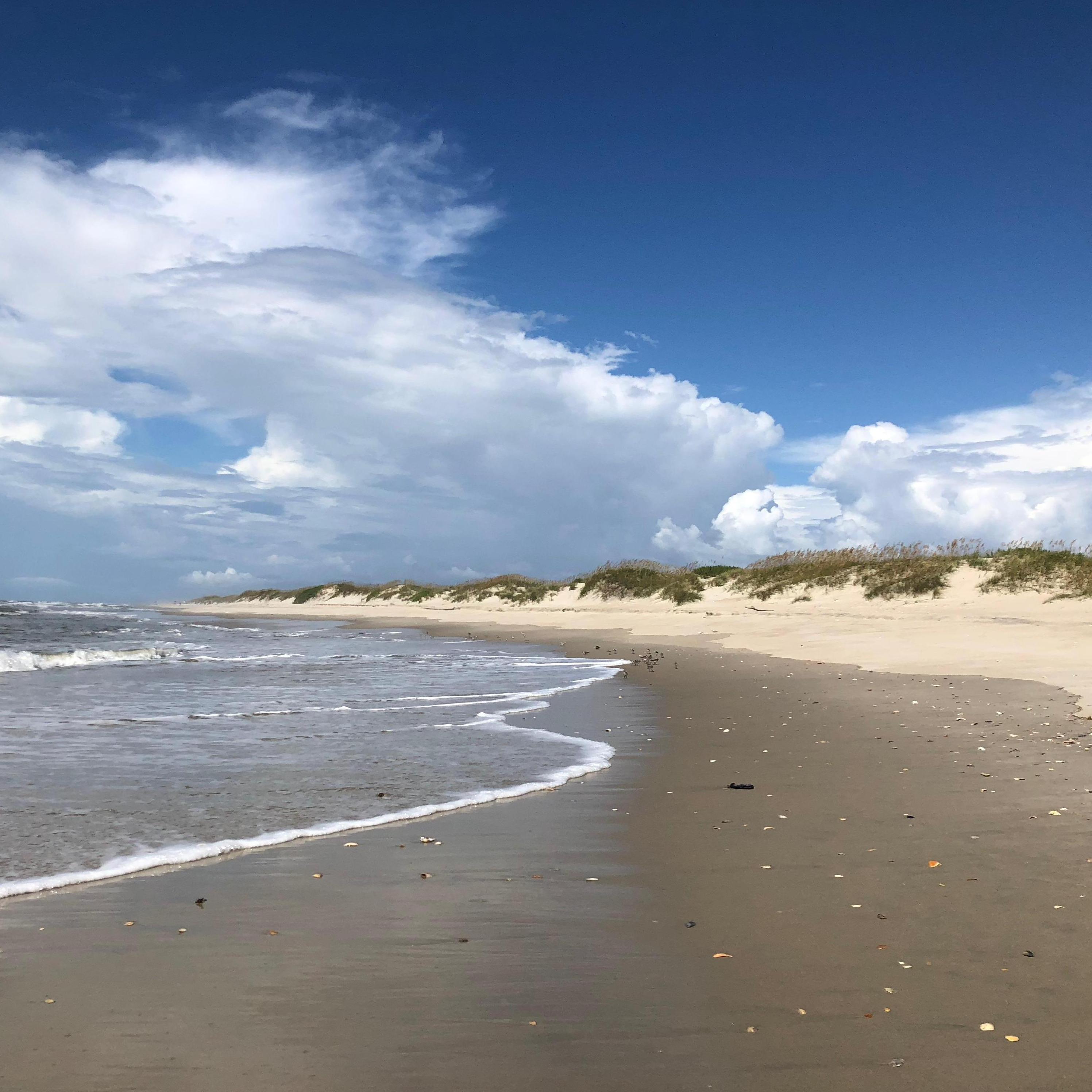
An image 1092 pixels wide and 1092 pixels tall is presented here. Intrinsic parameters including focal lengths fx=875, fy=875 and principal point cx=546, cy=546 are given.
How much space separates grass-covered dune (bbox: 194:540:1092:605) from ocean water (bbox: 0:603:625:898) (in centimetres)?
2044

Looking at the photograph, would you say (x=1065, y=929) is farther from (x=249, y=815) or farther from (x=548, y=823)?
(x=249, y=815)

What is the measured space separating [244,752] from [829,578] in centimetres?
3577

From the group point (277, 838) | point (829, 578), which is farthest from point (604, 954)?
point (829, 578)

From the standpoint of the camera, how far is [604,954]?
4707 millimetres

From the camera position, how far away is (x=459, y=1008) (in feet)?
13.3

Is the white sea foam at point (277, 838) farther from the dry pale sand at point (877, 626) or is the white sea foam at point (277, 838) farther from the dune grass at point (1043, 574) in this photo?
the dune grass at point (1043, 574)

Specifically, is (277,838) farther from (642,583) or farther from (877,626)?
(642,583)

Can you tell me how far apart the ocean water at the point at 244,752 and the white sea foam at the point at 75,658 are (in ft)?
0.43

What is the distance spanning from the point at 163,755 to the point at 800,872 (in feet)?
26.0

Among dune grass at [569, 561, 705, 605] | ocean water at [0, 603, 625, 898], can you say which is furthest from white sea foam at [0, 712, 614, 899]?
dune grass at [569, 561, 705, 605]

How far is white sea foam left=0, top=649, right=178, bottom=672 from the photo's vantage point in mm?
24281

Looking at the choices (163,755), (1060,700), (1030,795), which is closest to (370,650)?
(163,755)

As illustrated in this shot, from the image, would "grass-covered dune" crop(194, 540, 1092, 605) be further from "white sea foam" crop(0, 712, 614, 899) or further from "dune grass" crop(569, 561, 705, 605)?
"white sea foam" crop(0, 712, 614, 899)

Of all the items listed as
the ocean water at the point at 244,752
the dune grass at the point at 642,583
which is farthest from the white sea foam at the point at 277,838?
the dune grass at the point at 642,583
